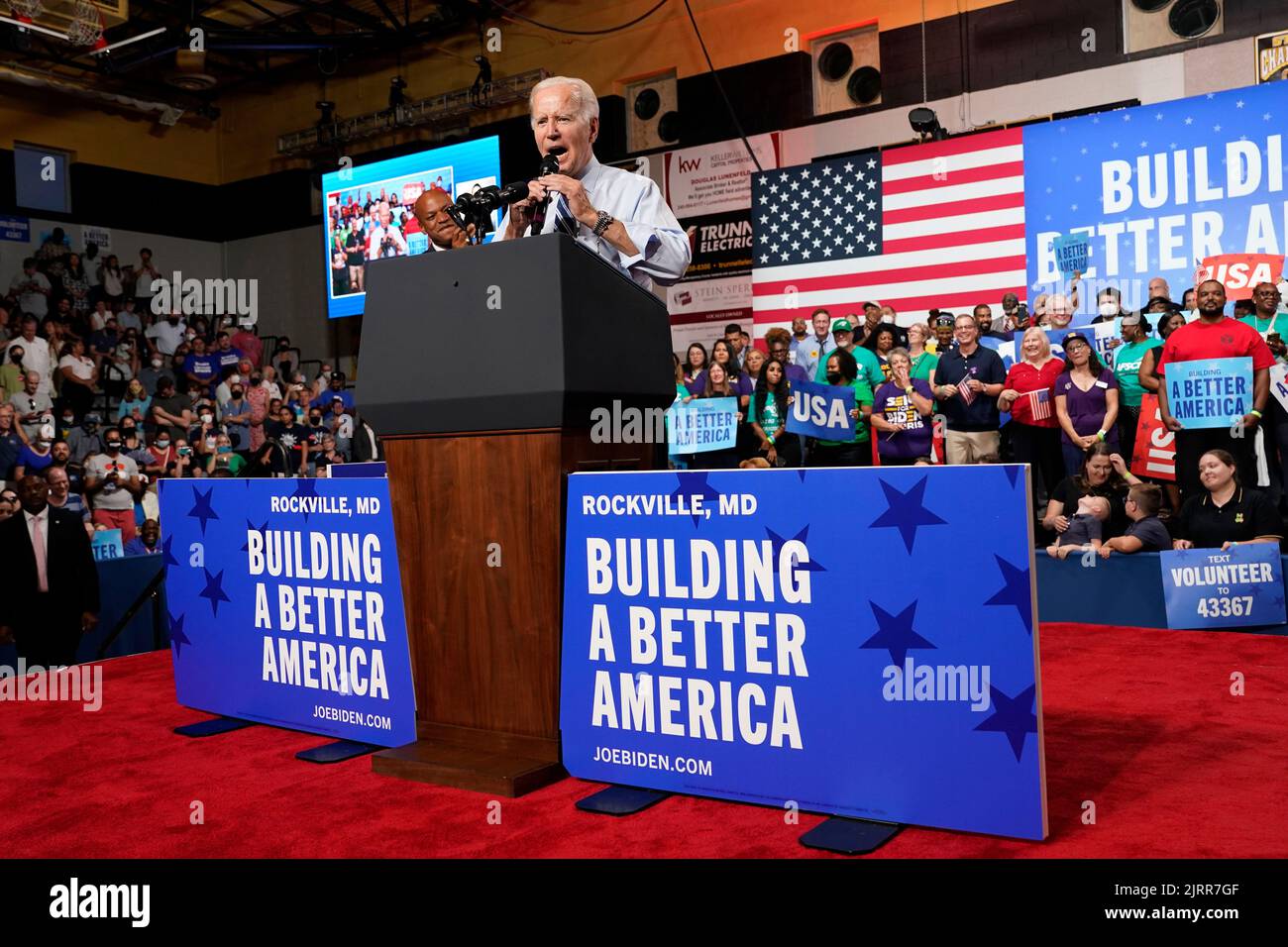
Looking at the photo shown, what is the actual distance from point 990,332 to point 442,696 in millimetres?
6934

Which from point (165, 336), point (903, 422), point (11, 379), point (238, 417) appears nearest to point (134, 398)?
point (238, 417)

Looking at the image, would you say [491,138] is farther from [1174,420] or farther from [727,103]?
→ [1174,420]

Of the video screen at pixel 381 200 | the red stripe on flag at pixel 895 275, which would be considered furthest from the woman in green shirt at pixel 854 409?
the video screen at pixel 381 200

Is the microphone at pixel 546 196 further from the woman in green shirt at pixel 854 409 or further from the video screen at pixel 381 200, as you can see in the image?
the video screen at pixel 381 200

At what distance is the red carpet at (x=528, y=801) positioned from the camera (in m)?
1.80

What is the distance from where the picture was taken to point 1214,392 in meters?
5.42

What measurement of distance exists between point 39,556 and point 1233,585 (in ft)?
17.3

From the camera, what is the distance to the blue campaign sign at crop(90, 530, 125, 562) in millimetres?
6605

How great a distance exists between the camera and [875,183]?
9039mm

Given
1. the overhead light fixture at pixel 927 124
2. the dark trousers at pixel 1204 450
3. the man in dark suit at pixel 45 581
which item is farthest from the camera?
the overhead light fixture at pixel 927 124

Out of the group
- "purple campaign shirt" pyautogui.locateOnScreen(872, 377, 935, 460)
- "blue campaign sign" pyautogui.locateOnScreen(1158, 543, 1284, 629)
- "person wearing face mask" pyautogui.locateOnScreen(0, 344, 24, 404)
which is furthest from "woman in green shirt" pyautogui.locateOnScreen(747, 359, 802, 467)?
"person wearing face mask" pyautogui.locateOnScreen(0, 344, 24, 404)

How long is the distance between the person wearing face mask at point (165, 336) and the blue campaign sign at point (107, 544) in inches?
282

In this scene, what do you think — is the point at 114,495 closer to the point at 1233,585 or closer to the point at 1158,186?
the point at 1233,585

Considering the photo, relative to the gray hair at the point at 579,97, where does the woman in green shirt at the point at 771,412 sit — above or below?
below
